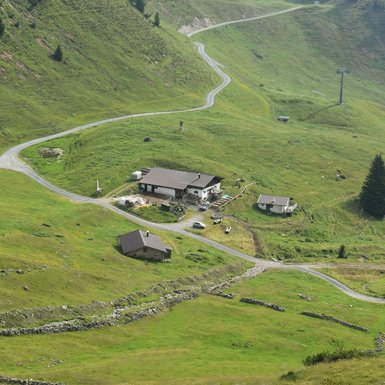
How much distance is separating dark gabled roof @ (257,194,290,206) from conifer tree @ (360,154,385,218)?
2418cm

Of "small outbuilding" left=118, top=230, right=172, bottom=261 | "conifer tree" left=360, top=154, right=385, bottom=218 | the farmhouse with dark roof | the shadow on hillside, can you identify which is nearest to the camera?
"small outbuilding" left=118, top=230, right=172, bottom=261

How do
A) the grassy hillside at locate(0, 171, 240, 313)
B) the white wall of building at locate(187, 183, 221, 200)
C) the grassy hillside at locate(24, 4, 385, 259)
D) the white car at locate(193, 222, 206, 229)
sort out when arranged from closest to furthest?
1. the grassy hillside at locate(0, 171, 240, 313)
2. the white car at locate(193, 222, 206, 229)
3. the white wall of building at locate(187, 183, 221, 200)
4. the grassy hillside at locate(24, 4, 385, 259)

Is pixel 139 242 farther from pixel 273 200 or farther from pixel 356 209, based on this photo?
pixel 356 209

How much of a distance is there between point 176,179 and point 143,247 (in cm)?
3931

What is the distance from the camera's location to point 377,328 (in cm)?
8231

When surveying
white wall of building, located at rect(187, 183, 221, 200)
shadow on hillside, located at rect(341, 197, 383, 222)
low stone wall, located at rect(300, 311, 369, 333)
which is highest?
low stone wall, located at rect(300, 311, 369, 333)

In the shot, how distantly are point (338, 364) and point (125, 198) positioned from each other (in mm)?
73130

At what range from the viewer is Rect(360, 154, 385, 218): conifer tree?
148m

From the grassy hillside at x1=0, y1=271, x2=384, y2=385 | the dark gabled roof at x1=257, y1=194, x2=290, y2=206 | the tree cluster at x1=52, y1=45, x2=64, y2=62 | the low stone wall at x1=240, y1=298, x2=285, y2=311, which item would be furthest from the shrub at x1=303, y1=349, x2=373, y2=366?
the tree cluster at x1=52, y1=45, x2=64, y2=62

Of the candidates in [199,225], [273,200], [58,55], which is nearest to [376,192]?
[273,200]

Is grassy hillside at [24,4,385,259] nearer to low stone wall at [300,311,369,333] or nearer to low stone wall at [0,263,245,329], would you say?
low stone wall at [0,263,245,329]

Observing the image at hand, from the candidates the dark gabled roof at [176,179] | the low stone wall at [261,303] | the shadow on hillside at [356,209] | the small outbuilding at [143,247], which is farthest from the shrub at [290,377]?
the shadow on hillside at [356,209]

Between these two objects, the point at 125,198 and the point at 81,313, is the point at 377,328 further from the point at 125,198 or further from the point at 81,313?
the point at 125,198

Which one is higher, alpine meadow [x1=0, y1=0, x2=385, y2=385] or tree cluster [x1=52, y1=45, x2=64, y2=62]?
tree cluster [x1=52, y1=45, x2=64, y2=62]
